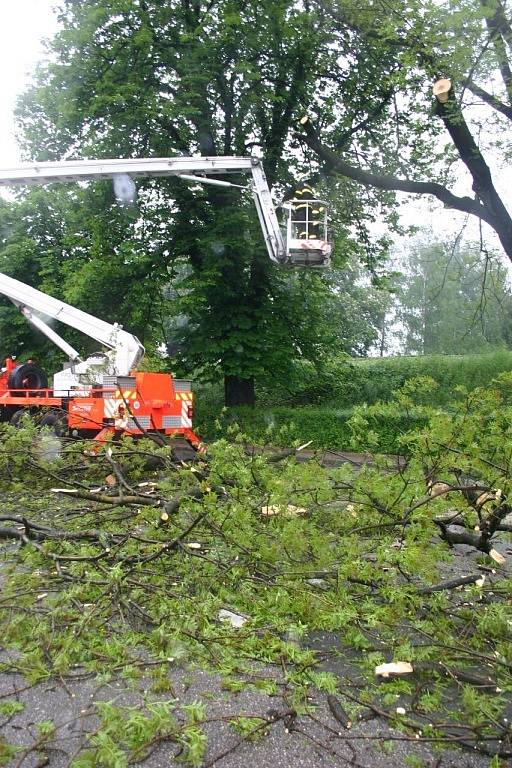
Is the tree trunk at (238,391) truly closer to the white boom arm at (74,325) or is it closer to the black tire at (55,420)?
the white boom arm at (74,325)

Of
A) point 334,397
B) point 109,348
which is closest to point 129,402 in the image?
point 109,348

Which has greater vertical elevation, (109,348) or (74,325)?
(74,325)

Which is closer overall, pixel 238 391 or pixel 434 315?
pixel 238 391

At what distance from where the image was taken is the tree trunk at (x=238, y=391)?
1470cm

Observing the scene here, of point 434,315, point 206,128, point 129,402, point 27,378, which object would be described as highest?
point 206,128

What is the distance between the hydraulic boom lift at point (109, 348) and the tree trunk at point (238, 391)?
3312 mm

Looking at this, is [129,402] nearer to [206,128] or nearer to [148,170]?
[148,170]

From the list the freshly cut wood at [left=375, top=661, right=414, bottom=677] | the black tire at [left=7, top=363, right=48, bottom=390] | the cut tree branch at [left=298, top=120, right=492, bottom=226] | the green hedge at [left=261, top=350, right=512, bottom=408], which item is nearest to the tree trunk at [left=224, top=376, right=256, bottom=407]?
the green hedge at [left=261, top=350, right=512, bottom=408]

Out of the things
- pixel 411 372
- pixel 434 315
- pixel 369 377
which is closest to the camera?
pixel 369 377

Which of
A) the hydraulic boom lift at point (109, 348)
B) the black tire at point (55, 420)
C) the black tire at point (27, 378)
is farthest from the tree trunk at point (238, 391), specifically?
the black tire at point (55, 420)

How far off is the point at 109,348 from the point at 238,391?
4185 millimetres

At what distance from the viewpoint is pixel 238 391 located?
14758mm

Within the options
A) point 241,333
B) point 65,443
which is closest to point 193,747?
point 65,443

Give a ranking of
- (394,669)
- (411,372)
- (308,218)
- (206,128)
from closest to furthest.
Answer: (394,669) → (308,218) → (206,128) → (411,372)
